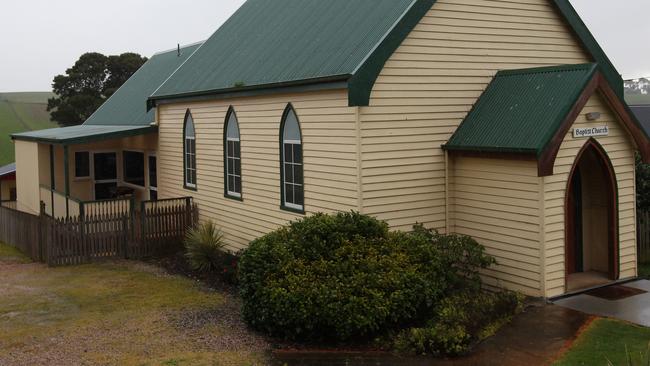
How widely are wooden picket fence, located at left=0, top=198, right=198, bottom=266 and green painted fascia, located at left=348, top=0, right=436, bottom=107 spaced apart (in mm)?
9366

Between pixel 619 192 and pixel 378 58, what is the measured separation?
5.92 metres

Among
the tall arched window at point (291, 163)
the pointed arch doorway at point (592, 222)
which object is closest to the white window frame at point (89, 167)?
the tall arched window at point (291, 163)

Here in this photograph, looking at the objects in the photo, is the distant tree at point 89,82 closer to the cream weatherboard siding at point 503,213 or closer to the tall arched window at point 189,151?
the tall arched window at point 189,151

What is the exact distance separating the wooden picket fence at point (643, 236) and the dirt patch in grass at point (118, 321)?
33.3ft

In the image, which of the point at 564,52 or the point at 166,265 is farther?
the point at 166,265

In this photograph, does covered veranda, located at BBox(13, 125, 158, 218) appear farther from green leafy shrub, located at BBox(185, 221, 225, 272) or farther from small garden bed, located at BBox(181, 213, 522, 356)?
small garden bed, located at BBox(181, 213, 522, 356)

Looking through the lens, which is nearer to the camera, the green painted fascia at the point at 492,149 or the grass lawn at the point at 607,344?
the grass lawn at the point at 607,344

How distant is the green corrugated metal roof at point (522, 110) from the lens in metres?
13.4

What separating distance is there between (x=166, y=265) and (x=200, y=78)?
5654mm

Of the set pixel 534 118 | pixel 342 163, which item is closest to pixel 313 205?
pixel 342 163

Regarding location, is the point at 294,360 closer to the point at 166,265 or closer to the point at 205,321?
the point at 205,321

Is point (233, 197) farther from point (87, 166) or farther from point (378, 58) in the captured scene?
point (87, 166)

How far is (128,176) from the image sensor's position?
28078 mm

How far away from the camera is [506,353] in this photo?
10969 millimetres
